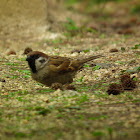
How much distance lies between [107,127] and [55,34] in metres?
6.87

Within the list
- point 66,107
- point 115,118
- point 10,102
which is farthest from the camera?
point 10,102

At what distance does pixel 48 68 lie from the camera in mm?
4660

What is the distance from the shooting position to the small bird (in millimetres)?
4625

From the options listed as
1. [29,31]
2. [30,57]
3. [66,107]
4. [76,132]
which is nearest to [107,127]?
[76,132]

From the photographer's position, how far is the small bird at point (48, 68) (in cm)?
462

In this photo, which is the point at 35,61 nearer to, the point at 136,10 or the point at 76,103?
the point at 76,103

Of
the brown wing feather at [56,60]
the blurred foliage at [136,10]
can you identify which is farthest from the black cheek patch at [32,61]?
the blurred foliage at [136,10]

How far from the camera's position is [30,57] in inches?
181

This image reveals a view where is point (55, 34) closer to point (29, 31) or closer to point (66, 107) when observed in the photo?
point (29, 31)

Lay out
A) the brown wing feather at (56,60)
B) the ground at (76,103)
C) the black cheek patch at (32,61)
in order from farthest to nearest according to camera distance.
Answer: the brown wing feather at (56,60), the black cheek patch at (32,61), the ground at (76,103)

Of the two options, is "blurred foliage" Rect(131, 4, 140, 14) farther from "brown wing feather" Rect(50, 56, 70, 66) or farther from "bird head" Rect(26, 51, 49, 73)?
"bird head" Rect(26, 51, 49, 73)

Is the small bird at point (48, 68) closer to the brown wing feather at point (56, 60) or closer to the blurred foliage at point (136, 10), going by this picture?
the brown wing feather at point (56, 60)

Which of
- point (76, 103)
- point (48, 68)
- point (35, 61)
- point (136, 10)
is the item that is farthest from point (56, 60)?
point (136, 10)

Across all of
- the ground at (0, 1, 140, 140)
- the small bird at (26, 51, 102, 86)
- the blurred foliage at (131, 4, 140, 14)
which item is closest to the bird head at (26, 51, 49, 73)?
the small bird at (26, 51, 102, 86)
